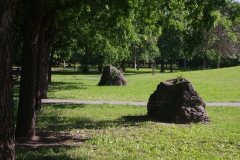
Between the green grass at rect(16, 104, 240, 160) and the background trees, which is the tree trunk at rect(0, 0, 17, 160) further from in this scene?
the green grass at rect(16, 104, 240, 160)

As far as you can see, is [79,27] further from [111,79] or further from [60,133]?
[60,133]

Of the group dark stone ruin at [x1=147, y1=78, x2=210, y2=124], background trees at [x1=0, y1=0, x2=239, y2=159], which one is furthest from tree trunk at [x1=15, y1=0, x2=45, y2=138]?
dark stone ruin at [x1=147, y1=78, x2=210, y2=124]

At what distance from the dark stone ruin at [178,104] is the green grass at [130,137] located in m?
0.47

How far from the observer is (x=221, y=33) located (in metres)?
50.7

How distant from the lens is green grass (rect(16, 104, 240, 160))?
6.98m

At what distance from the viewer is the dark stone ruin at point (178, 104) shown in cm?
1080

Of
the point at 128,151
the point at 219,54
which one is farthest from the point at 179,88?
the point at 219,54

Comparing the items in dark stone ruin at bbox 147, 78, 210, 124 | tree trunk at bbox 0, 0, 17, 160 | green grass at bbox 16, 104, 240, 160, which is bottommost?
green grass at bbox 16, 104, 240, 160

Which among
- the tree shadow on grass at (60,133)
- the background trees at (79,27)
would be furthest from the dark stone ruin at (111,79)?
the tree shadow on grass at (60,133)

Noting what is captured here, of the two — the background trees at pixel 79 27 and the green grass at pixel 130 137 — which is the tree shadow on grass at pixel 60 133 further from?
the background trees at pixel 79 27

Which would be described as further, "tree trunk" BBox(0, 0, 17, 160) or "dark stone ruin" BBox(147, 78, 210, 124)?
"dark stone ruin" BBox(147, 78, 210, 124)

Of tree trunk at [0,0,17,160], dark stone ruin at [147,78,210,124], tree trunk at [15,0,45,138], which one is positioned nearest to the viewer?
tree trunk at [0,0,17,160]

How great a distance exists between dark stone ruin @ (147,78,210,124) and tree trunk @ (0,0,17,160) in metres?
7.14

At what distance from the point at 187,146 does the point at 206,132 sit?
69.7 inches
